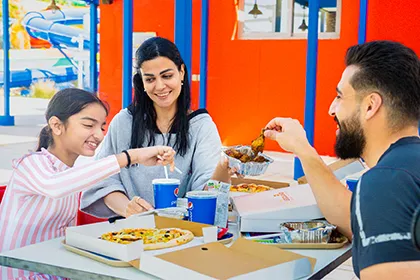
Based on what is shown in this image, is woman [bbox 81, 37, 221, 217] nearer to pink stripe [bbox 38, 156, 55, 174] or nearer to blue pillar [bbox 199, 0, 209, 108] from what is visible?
pink stripe [bbox 38, 156, 55, 174]

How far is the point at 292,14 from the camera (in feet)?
31.3

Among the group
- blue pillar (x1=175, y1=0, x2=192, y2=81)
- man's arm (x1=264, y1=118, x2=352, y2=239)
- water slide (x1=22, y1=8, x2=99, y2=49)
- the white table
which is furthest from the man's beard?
water slide (x1=22, y1=8, x2=99, y2=49)

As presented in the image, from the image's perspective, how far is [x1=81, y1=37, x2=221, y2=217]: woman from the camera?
2.75 metres

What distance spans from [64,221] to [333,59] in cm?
738

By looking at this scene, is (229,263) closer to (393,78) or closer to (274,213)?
(274,213)

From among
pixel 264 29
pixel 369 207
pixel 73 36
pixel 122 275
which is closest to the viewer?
pixel 369 207

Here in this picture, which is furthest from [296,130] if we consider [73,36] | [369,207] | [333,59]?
[73,36]

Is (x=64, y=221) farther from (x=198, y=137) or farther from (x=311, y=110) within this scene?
(x=311, y=110)

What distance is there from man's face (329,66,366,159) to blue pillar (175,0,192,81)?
4.56m

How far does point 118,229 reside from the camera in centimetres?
194

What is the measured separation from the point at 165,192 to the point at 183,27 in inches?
179

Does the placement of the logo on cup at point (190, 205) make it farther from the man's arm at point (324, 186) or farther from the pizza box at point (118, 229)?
the man's arm at point (324, 186)

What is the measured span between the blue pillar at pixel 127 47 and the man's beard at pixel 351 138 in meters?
4.99

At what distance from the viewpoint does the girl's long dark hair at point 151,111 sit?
2.81 meters
